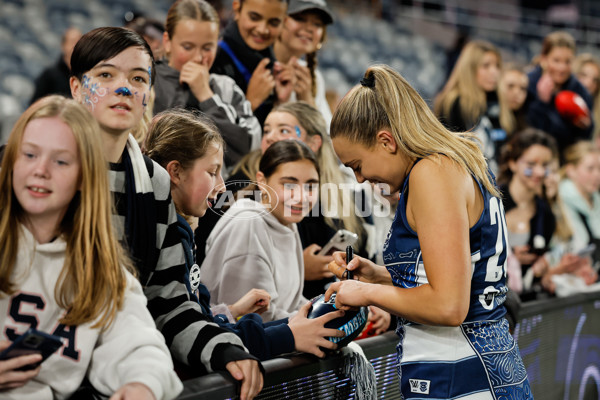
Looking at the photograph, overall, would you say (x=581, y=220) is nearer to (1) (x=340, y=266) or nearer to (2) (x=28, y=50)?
(1) (x=340, y=266)

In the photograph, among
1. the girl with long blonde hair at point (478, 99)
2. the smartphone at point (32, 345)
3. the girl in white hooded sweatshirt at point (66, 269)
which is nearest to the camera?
the smartphone at point (32, 345)

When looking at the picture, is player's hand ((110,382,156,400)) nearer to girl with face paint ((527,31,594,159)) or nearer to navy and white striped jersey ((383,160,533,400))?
navy and white striped jersey ((383,160,533,400))

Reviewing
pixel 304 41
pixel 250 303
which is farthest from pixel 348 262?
pixel 304 41

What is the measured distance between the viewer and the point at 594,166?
15.7 feet

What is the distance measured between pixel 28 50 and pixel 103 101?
520 centimetres

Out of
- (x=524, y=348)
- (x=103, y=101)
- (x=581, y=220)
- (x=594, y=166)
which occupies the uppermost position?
(x=103, y=101)

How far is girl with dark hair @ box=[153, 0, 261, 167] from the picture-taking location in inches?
108

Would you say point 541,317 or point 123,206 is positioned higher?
point 123,206

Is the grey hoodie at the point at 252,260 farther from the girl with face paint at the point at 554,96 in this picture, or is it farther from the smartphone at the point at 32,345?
the girl with face paint at the point at 554,96

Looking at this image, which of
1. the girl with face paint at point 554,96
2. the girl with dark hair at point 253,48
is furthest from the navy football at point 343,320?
the girl with face paint at point 554,96

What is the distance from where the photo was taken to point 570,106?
555 cm

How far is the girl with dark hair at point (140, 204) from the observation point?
172 cm

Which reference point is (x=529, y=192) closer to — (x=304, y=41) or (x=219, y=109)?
(x=304, y=41)

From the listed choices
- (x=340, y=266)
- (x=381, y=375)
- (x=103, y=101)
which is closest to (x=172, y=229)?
(x=103, y=101)
